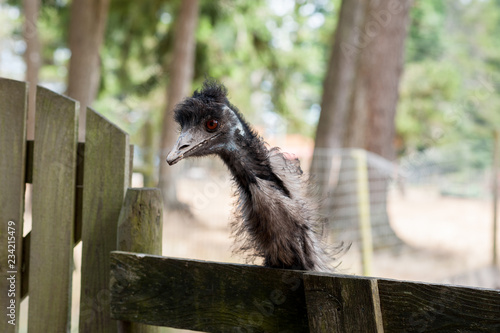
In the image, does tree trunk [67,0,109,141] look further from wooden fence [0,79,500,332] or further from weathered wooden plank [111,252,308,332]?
weathered wooden plank [111,252,308,332]

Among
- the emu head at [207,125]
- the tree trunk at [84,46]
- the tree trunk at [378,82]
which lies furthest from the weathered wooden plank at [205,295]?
the tree trunk at [84,46]

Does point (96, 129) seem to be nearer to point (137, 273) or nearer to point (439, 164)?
point (137, 273)

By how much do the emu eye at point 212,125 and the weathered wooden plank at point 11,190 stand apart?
0.84 metres

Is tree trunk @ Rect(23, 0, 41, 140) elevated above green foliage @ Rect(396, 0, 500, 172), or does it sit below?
below

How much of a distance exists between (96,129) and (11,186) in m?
0.45

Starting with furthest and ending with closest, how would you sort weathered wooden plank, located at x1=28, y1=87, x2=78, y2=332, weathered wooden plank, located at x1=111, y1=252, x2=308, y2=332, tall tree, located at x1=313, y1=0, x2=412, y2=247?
tall tree, located at x1=313, y1=0, x2=412, y2=247, weathered wooden plank, located at x1=28, y1=87, x2=78, y2=332, weathered wooden plank, located at x1=111, y1=252, x2=308, y2=332

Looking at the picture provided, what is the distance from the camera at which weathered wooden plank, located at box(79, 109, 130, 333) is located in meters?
2.15

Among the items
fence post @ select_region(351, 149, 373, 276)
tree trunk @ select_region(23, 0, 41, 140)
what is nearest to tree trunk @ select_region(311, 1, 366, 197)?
fence post @ select_region(351, 149, 373, 276)

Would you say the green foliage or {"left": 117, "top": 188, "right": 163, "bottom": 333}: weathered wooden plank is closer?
{"left": 117, "top": 188, "right": 163, "bottom": 333}: weathered wooden plank

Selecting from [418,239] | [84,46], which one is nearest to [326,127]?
[418,239]

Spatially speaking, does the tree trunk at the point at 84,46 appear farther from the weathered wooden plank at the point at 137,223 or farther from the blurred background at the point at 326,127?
the weathered wooden plank at the point at 137,223

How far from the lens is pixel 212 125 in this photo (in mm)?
1981

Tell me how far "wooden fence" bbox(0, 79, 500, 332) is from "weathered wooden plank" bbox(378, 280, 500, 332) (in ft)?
1.00

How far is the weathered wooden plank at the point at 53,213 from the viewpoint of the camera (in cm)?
220
